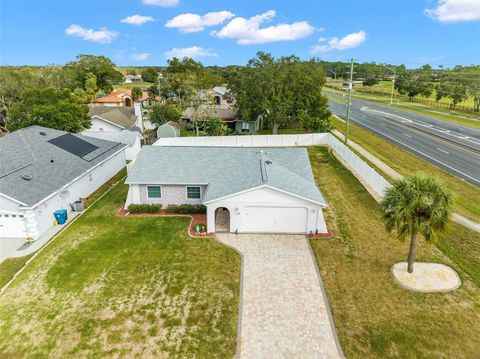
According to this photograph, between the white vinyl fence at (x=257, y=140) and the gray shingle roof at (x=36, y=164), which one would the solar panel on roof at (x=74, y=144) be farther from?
the white vinyl fence at (x=257, y=140)

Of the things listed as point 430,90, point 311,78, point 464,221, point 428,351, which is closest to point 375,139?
point 311,78

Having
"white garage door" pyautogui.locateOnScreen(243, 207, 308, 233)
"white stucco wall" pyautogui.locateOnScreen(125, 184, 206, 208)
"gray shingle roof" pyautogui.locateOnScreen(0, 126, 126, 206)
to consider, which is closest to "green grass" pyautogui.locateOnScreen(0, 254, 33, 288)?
"gray shingle roof" pyautogui.locateOnScreen(0, 126, 126, 206)

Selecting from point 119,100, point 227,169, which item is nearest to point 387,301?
point 227,169

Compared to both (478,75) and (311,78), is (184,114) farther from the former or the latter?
(478,75)

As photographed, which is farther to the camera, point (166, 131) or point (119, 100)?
point (119, 100)

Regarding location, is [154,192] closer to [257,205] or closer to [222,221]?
[222,221]

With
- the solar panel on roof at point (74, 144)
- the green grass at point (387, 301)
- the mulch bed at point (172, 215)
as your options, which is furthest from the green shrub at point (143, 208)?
the green grass at point (387, 301)

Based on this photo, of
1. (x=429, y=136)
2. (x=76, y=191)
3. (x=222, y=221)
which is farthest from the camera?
(x=429, y=136)
